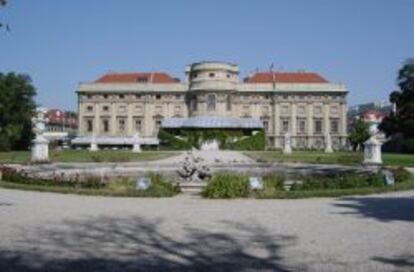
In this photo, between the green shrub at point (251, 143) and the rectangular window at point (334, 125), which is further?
the rectangular window at point (334, 125)

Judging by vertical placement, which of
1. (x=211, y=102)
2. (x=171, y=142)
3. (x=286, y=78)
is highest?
(x=286, y=78)

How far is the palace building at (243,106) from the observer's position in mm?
103875

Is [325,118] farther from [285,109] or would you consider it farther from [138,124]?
[138,124]

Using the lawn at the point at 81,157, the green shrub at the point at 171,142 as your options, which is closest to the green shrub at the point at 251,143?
the green shrub at the point at 171,142

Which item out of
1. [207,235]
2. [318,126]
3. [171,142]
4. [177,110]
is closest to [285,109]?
[318,126]

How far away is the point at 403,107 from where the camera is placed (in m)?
70.8

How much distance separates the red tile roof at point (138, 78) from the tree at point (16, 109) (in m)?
34.4

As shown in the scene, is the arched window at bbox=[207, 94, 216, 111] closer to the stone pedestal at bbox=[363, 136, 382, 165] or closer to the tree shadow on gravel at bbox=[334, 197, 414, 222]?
the stone pedestal at bbox=[363, 136, 382, 165]

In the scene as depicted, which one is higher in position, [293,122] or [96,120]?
[96,120]

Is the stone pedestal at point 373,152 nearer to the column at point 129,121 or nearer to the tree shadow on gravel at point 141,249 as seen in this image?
the tree shadow on gravel at point 141,249

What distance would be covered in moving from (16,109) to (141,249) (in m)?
65.9

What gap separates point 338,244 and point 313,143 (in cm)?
9616

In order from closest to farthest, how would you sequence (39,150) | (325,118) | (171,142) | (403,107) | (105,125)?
(39,150)
(403,107)
(171,142)
(325,118)
(105,125)

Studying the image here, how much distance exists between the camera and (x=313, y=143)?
104812 mm
